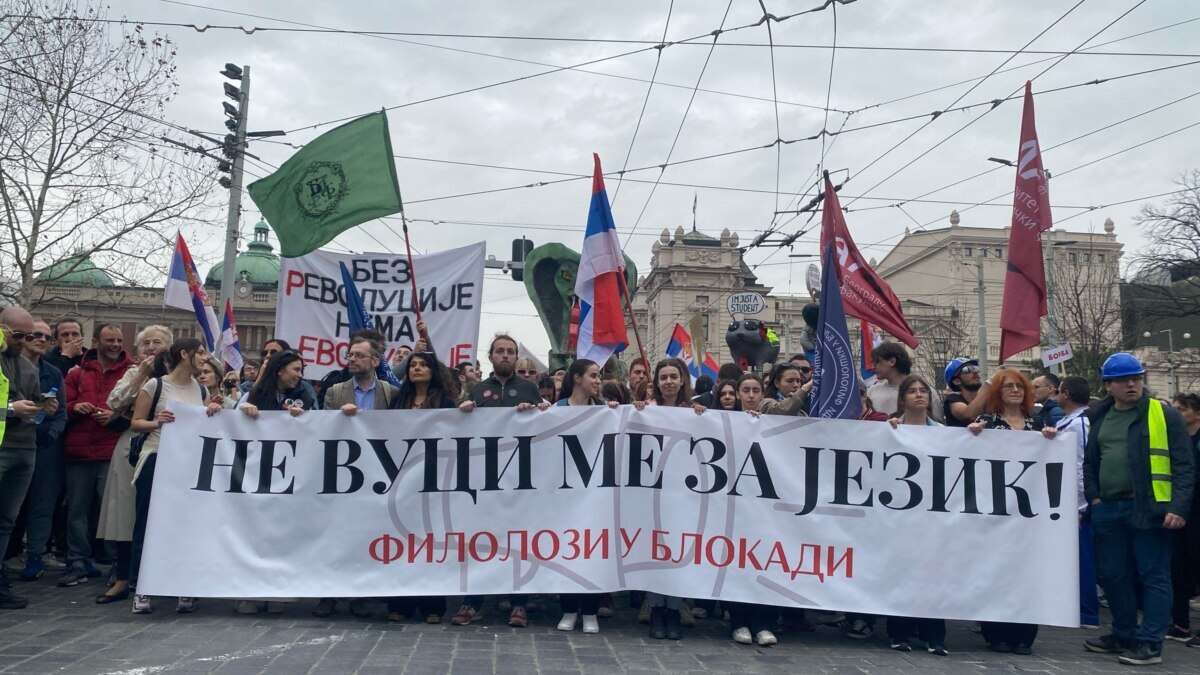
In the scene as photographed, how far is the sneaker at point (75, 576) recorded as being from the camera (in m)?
7.12

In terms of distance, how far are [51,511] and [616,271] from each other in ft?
15.5

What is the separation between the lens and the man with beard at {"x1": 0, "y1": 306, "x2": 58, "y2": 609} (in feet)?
21.5

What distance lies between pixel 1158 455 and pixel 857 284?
232 centimetres

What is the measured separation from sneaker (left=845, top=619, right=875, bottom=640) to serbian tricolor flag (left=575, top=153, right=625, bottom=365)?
2.56 metres

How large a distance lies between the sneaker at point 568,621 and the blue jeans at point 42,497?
417 cm

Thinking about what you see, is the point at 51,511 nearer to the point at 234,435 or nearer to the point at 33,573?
the point at 33,573

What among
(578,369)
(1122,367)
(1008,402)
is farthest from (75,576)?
(1122,367)

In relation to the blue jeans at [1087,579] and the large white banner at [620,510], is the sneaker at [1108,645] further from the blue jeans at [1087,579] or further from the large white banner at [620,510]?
the blue jeans at [1087,579]

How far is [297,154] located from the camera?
26.7 feet

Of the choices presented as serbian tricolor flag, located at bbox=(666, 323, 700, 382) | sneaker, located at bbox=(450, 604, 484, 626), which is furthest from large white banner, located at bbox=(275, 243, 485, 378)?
serbian tricolor flag, located at bbox=(666, 323, 700, 382)

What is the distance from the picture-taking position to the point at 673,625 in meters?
6.00

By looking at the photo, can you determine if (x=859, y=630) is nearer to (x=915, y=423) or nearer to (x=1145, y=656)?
(x=915, y=423)

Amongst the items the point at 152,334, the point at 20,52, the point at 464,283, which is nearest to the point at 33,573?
the point at 152,334

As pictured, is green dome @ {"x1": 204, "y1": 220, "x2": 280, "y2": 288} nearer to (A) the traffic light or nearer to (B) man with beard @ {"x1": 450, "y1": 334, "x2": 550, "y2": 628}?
(A) the traffic light
